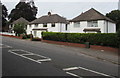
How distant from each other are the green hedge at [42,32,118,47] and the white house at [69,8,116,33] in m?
8.50

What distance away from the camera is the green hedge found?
15844mm

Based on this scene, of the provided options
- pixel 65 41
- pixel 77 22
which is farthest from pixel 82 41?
pixel 77 22

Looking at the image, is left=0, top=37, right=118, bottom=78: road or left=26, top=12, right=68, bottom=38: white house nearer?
left=0, top=37, right=118, bottom=78: road

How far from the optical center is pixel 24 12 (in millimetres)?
66688

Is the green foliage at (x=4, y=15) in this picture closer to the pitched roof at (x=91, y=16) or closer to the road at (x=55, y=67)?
the pitched roof at (x=91, y=16)

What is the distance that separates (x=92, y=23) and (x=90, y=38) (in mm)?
11534

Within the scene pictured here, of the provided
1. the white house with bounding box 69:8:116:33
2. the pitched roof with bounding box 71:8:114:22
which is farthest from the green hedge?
the pitched roof with bounding box 71:8:114:22

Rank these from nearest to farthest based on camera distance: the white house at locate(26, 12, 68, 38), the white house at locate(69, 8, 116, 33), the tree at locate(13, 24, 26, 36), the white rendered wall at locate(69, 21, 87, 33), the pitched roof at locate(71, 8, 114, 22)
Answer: the white house at locate(69, 8, 116, 33)
the pitched roof at locate(71, 8, 114, 22)
the white rendered wall at locate(69, 21, 87, 33)
the tree at locate(13, 24, 26, 36)
the white house at locate(26, 12, 68, 38)

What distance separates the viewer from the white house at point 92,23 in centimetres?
2761

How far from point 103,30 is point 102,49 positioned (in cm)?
1185

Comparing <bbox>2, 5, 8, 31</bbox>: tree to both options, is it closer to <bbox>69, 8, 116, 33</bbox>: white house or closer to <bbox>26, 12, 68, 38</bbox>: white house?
<bbox>26, 12, 68, 38</bbox>: white house

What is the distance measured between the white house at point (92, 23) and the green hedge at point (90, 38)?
27.9 feet

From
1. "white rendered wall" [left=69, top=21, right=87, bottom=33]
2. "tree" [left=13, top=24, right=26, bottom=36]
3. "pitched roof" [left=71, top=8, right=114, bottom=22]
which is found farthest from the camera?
"tree" [left=13, top=24, right=26, bottom=36]

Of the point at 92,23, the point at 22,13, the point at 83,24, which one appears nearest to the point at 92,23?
the point at 92,23
